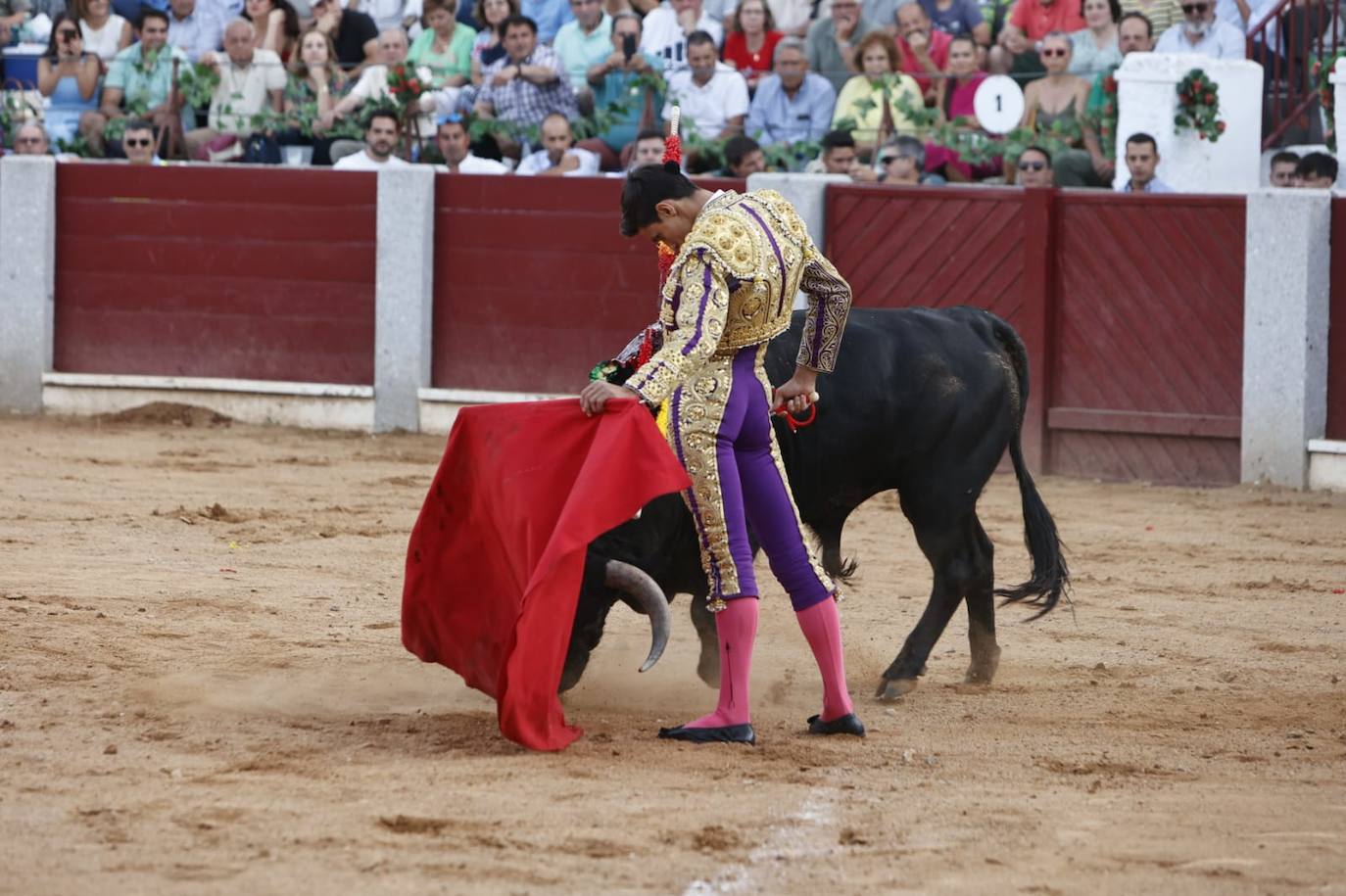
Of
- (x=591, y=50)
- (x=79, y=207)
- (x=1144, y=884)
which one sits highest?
(x=591, y=50)

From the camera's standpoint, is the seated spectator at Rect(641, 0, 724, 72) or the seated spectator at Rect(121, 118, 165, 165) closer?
the seated spectator at Rect(121, 118, 165, 165)

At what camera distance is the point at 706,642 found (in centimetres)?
462

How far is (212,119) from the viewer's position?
33.8ft

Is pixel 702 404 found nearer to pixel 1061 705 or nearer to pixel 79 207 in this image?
pixel 1061 705

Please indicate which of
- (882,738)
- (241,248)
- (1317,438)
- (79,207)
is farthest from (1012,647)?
(79,207)

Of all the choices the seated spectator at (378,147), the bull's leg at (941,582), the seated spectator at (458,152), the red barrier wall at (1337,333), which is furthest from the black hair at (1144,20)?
the bull's leg at (941,582)

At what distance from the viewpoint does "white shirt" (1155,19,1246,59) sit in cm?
923

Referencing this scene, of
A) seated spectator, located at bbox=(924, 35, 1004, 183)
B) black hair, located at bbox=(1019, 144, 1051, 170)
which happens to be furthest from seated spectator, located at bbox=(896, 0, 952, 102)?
black hair, located at bbox=(1019, 144, 1051, 170)

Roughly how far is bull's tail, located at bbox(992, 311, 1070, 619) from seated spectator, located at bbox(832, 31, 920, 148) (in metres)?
4.55

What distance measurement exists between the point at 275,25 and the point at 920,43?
3.68 meters

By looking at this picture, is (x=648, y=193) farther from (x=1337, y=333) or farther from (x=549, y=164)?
(x=549, y=164)

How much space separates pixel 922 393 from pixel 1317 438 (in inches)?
150

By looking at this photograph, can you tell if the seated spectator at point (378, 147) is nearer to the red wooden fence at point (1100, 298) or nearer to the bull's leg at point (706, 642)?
the red wooden fence at point (1100, 298)

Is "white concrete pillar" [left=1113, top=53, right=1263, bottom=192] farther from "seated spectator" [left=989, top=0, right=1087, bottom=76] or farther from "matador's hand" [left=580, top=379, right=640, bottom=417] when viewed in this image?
"matador's hand" [left=580, top=379, right=640, bottom=417]
